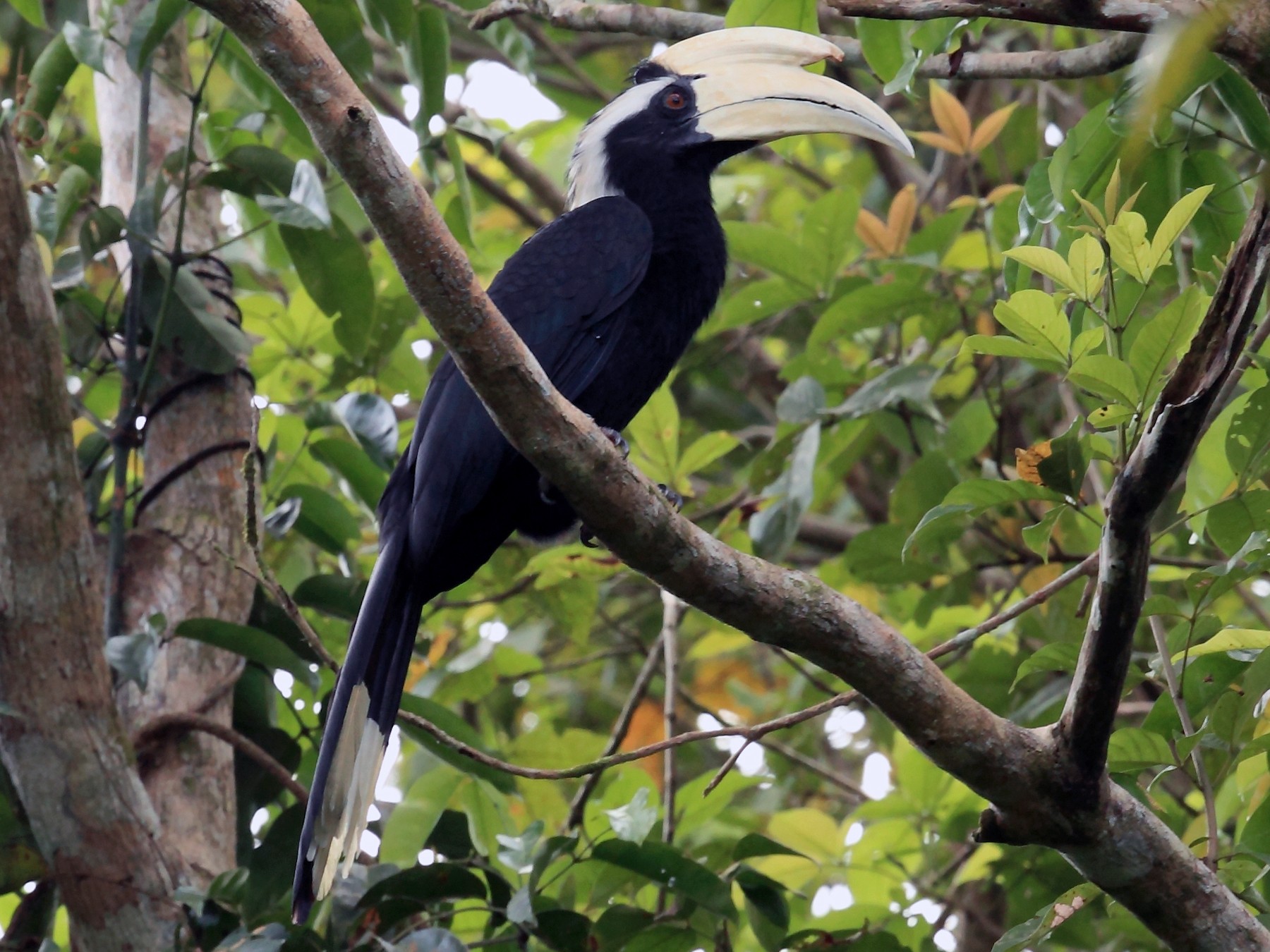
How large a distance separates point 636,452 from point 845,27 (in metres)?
2.53

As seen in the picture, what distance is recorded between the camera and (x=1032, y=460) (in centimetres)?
193

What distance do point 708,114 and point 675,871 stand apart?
5.86ft

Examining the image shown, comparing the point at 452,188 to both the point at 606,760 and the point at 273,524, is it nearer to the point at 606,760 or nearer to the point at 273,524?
the point at 273,524

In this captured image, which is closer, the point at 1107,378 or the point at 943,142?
the point at 1107,378

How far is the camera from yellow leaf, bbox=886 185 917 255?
378 centimetres

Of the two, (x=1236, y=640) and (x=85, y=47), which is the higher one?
(x=85, y=47)

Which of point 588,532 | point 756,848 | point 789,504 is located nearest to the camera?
point 756,848

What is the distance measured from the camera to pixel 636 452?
140 inches

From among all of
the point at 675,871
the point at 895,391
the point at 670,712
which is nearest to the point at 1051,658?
the point at 675,871

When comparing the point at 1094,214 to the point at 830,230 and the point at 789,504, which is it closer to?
the point at 789,504

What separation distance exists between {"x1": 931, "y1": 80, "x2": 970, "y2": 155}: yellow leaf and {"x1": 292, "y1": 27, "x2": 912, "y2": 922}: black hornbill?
0.76m

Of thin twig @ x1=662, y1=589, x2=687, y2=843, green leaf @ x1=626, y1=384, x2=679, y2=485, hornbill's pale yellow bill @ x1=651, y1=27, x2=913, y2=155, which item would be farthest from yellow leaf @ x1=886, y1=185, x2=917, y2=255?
thin twig @ x1=662, y1=589, x2=687, y2=843

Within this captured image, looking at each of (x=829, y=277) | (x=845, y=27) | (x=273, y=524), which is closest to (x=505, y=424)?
(x=273, y=524)

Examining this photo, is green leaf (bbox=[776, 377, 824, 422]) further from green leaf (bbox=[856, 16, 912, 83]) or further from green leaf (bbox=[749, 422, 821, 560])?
green leaf (bbox=[856, 16, 912, 83])
